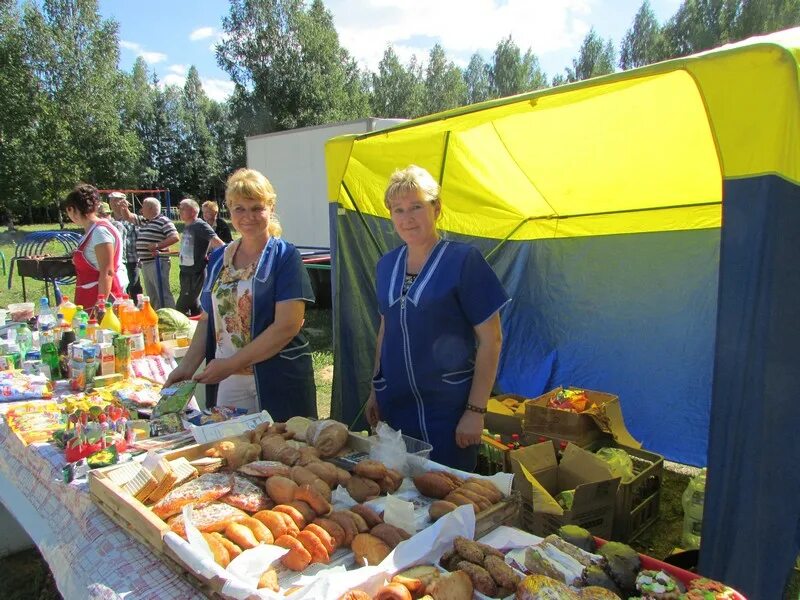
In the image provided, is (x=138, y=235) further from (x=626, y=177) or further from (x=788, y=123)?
(x=788, y=123)

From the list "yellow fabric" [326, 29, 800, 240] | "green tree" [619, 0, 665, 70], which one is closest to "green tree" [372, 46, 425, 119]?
"green tree" [619, 0, 665, 70]

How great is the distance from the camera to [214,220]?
30.1 ft

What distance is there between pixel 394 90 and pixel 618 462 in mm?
45684

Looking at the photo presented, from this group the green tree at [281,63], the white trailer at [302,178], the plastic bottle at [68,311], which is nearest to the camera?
→ the plastic bottle at [68,311]

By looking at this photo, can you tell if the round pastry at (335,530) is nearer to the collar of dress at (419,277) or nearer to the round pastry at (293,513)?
the round pastry at (293,513)

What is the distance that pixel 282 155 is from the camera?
9.71 m

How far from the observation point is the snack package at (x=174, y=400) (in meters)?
2.16

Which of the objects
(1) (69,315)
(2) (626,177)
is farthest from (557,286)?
(1) (69,315)

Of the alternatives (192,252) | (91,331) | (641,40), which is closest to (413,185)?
(91,331)

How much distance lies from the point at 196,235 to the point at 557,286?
487cm

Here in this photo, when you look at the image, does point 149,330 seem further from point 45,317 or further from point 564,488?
point 564,488

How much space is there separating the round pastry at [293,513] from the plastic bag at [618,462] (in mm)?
2244

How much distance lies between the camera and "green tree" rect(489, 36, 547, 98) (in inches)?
1826

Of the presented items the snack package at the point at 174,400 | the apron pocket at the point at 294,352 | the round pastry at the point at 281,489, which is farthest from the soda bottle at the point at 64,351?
the round pastry at the point at 281,489
